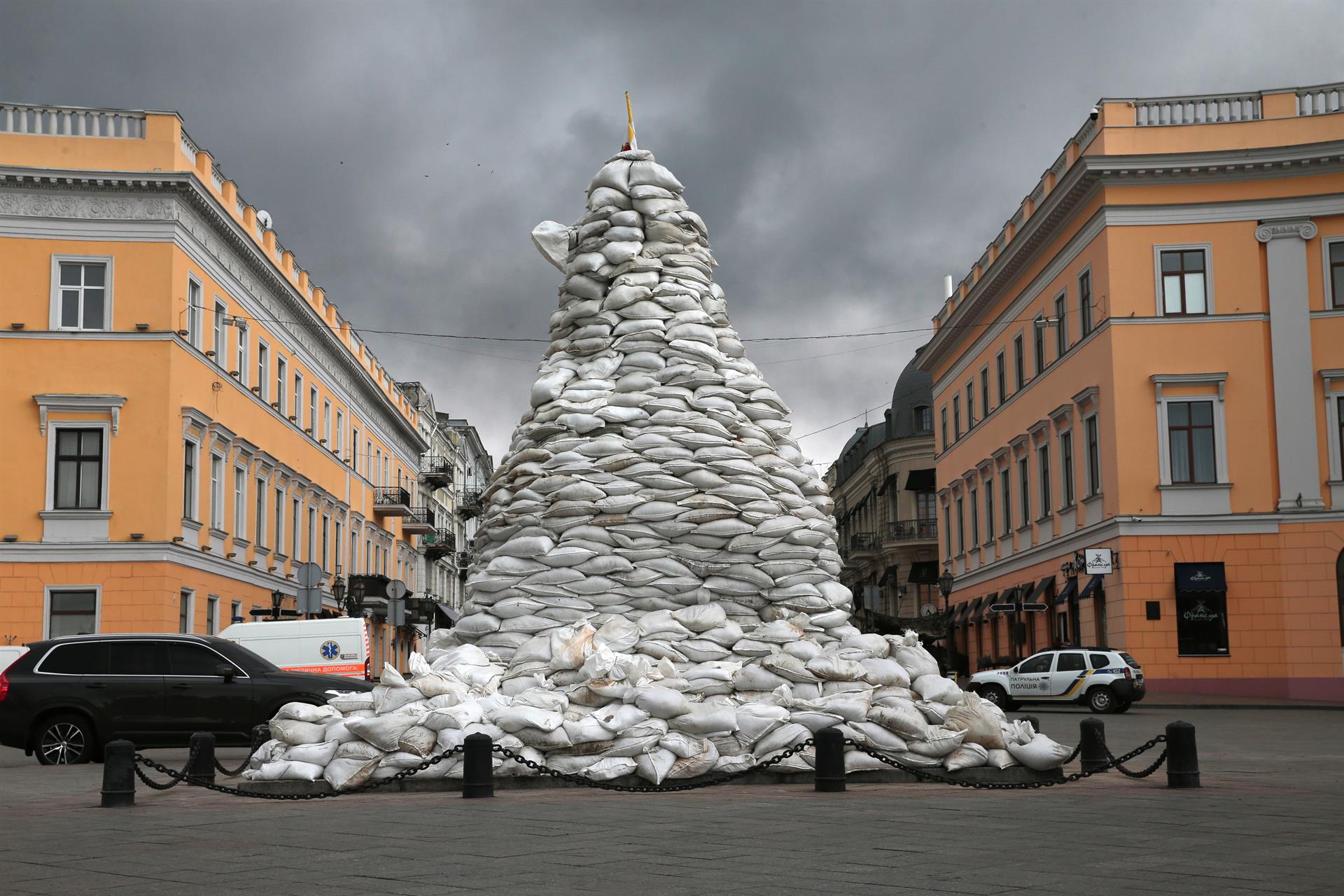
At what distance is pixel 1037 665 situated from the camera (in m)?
27.6

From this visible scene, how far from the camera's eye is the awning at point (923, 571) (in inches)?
2488

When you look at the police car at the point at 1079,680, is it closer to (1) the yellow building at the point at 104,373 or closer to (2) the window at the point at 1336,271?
(2) the window at the point at 1336,271

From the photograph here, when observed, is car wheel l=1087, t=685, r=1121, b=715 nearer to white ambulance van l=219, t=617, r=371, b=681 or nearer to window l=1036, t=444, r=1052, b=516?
window l=1036, t=444, r=1052, b=516

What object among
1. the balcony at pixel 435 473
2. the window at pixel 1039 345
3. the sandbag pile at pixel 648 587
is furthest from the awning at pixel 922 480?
the sandbag pile at pixel 648 587

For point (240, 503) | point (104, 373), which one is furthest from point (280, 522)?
point (104, 373)

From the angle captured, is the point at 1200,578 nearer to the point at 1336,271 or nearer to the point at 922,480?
the point at 1336,271

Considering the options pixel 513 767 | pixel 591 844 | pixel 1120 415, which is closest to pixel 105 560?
pixel 1120 415

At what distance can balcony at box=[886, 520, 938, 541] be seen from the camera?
210 feet

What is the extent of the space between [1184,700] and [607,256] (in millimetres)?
19900

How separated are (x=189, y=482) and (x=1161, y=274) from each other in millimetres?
21072

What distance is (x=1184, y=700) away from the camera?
29.2 meters

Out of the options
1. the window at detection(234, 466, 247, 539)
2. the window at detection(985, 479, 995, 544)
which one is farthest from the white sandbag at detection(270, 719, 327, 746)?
the window at detection(985, 479, 995, 544)

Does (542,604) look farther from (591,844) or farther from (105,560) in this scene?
(105,560)

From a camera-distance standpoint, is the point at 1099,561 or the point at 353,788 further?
the point at 1099,561
